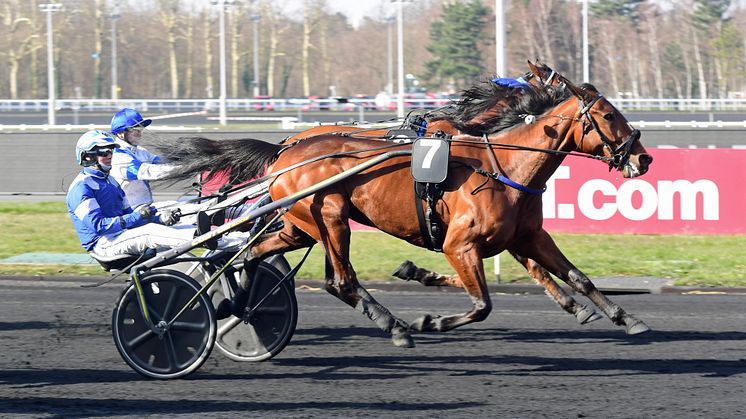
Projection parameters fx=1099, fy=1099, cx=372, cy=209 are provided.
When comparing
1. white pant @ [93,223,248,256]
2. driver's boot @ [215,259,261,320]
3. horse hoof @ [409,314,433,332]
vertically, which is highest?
white pant @ [93,223,248,256]

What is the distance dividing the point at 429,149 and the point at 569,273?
1.27m

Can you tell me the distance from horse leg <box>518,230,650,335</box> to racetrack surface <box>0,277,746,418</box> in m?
0.23

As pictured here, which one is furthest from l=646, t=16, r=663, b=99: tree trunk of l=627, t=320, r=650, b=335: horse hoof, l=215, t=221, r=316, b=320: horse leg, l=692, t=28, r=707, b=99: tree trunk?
l=215, t=221, r=316, b=320: horse leg

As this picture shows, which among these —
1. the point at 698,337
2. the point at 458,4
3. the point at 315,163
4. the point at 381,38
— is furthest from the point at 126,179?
the point at 381,38

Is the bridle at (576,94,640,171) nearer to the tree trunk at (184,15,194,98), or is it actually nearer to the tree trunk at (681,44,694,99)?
the tree trunk at (681,44,694,99)

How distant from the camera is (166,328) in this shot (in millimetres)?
6477

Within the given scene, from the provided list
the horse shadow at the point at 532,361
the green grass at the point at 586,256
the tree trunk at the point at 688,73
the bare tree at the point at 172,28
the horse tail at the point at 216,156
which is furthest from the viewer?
the bare tree at the point at 172,28

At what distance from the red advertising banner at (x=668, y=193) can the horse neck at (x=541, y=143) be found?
6161 mm

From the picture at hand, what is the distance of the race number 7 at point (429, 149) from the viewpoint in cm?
671

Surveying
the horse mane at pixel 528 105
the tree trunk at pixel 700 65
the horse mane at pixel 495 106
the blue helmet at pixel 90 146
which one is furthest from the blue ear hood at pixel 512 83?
the tree trunk at pixel 700 65

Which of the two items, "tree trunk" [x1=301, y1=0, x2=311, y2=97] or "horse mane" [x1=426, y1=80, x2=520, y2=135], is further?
"tree trunk" [x1=301, y1=0, x2=311, y2=97]

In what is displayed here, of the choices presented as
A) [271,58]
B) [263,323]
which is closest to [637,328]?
[263,323]

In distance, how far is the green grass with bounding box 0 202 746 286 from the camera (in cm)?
1105

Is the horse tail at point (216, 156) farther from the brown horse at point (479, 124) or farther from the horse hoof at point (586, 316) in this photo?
the horse hoof at point (586, 316)
